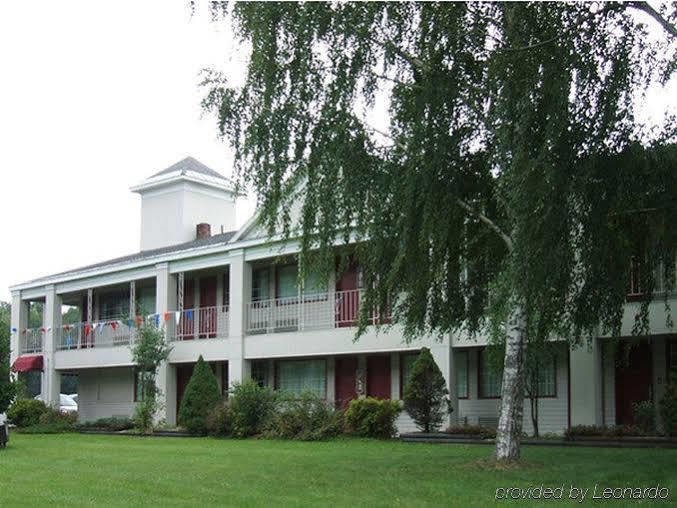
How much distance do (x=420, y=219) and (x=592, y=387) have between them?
373 inches

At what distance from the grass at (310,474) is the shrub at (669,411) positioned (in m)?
1.66

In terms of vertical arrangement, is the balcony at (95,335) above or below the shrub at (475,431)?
above

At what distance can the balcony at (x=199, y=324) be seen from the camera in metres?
31.4

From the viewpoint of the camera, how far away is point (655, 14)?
13570mm

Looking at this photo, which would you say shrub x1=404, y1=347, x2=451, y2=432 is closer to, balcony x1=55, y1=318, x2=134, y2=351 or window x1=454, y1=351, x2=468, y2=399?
window x1=454, y1=351, x2=468, y2=399

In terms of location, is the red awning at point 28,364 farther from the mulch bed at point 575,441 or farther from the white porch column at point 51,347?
the mulch bed at point 575,441

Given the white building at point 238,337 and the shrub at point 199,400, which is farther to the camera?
the shrub at point 199,400

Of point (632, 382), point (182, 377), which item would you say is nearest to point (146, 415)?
point (182, 377)

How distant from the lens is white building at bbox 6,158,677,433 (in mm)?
23703

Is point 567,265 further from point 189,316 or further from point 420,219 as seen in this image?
point 189,316

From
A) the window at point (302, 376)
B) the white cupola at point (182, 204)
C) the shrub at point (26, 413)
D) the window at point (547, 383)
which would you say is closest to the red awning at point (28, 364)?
the shrub at point (26, 413)

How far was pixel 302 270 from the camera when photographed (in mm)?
16344

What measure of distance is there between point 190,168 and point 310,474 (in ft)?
85.6

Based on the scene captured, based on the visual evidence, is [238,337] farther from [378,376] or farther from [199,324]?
[378,376]
